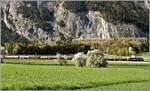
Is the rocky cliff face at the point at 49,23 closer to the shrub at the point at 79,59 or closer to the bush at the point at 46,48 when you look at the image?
the bush at the point at 46,48

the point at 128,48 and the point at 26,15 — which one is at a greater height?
the point at 26,15

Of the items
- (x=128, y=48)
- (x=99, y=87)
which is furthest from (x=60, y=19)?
(x=99, y=87)

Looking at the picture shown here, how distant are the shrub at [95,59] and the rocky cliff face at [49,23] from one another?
2329 millimetres

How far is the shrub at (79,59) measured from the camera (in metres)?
50.1

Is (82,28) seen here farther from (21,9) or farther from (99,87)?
(99,87)

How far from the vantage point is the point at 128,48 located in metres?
50.7

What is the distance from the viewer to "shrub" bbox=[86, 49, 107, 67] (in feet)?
162

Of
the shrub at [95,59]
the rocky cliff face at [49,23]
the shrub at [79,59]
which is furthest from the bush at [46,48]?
the rocky cliff face at [49,23]

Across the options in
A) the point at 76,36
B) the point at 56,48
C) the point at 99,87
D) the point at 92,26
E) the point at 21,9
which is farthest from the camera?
the point at 56,48

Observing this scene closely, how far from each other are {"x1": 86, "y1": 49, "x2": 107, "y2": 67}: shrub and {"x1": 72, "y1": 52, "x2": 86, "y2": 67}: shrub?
91 cm

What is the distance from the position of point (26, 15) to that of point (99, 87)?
1635 cm

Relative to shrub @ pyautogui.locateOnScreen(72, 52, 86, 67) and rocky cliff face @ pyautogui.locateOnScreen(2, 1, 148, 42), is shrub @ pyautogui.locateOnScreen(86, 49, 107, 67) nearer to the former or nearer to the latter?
shrub @ pyautogui.locateOnScreen(72, 52, 86, 67)

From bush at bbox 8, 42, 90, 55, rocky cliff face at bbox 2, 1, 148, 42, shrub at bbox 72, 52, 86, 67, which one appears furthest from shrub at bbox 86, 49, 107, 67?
rocky cliff face at bbox 2, 1, 148, 42

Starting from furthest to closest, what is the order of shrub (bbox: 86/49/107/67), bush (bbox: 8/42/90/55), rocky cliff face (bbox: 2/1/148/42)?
shrub (bbox: 86/49/107/67), bush (bbox: 8/42/90/55), rocky cliff face (bbox: 2/1/148/42)
